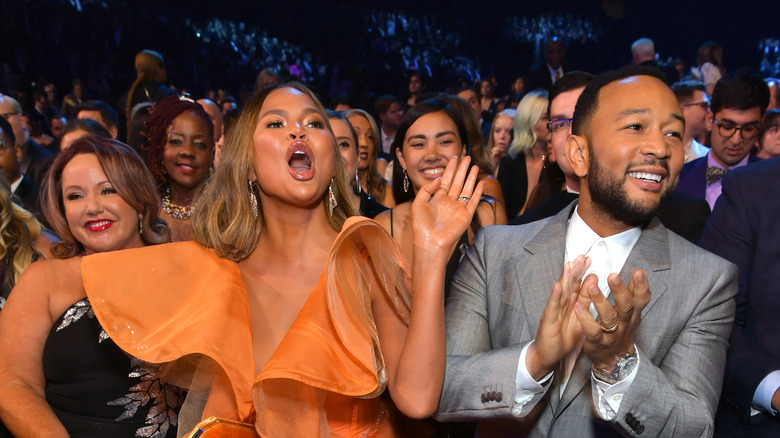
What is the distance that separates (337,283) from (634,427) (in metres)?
0.89

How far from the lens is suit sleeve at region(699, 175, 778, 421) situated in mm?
1900

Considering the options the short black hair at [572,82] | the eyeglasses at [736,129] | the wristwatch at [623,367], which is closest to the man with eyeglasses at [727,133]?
the eyeglasses at [736,129]

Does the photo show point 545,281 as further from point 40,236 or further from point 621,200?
point 40,236

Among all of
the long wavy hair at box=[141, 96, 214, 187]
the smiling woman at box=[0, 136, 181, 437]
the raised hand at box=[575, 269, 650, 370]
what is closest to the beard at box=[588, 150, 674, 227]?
the raised hand at box=[575, 269, 650, 370]

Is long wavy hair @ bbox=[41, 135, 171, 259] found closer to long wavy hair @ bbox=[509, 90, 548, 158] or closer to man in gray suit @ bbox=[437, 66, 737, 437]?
man in gray suit @ bbox=[437, 66, 737, 437]

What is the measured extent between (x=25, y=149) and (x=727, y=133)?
531 cm

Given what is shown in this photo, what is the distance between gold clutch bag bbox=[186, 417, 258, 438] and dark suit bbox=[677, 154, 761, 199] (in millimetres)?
2935

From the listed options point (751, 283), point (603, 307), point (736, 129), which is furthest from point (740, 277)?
point (736, 129)

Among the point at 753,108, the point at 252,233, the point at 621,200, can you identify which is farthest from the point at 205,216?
the point at 753,108

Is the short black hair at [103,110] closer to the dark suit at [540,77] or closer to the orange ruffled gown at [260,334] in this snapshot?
the orange ruffled gown at [260,334]

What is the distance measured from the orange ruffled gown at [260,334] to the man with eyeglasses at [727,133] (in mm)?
2553

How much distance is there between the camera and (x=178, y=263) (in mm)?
2225

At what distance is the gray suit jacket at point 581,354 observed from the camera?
173cm

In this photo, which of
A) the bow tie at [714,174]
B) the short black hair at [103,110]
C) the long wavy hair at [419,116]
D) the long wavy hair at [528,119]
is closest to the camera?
the long wavy hair at [419,116]
